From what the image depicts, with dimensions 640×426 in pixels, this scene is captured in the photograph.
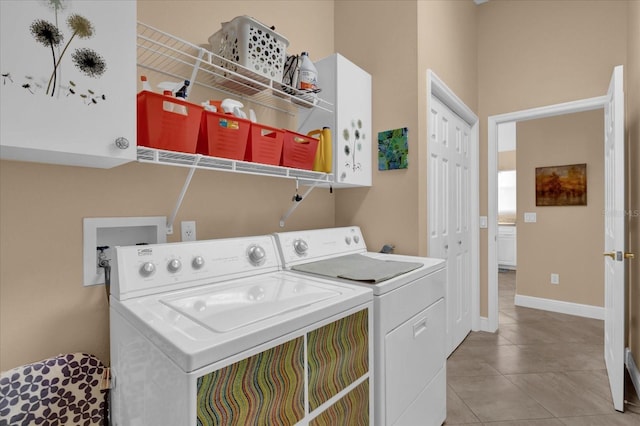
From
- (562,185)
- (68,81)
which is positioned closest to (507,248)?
(562,185)

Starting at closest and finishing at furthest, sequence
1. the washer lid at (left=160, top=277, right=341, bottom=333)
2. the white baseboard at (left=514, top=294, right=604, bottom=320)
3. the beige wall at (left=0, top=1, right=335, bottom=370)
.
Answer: the washer lid at (left=160, top=277, right=341, bottom=333), the beige wall at (left=0, top=1, right=335, bottom=370), the white baseboard at (left=514, top=294, right=604, bottom=320)

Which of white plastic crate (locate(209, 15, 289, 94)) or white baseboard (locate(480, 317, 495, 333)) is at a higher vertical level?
white plastic crate (locate(209, 15, 289, 94))

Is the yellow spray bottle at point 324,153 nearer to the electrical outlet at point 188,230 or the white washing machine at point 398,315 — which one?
the white washing machine at point 398,315

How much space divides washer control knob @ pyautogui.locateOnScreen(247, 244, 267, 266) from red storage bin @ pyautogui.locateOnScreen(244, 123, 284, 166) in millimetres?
388

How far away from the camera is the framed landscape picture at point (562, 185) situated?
367 cm

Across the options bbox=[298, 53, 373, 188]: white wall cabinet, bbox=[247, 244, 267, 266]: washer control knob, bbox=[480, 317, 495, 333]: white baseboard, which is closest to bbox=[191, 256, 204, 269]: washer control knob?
bbox=[247, 244, 267, 266]: washer control knob

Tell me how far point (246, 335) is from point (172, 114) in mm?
805

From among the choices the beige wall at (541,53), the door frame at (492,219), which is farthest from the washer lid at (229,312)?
the beige wall at (541,53)

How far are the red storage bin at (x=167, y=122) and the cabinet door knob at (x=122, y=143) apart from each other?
3.9 inches

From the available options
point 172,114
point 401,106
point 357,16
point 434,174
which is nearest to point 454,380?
point 434,174

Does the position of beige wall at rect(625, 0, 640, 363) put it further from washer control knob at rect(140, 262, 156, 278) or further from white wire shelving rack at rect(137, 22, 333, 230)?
washer control knob at rect(140, 262, 156, 278)

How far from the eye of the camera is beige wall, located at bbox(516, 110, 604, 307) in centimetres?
359

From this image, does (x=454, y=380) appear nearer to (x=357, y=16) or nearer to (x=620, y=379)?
(x=620, y=379)

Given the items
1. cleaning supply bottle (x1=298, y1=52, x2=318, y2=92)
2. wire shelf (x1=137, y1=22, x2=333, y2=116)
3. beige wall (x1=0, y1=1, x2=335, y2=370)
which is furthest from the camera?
cleaning supply bottle (x1=298, y1=52, x2=318, y2=92)
